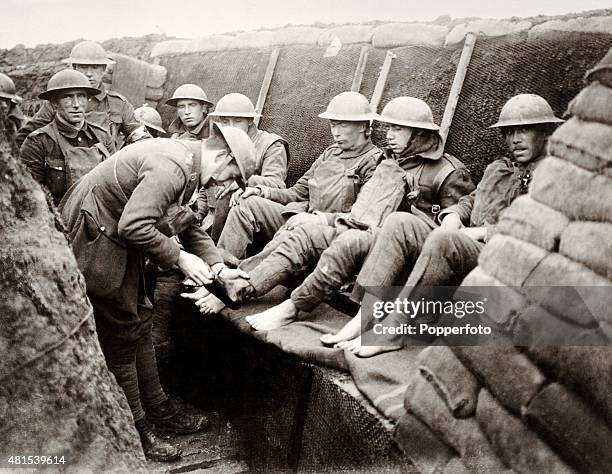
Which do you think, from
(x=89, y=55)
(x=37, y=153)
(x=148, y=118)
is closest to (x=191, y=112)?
(x=148, y=118)

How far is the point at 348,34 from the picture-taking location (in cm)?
780

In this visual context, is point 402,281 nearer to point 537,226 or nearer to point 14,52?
point 537,226

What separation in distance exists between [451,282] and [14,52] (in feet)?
30.6

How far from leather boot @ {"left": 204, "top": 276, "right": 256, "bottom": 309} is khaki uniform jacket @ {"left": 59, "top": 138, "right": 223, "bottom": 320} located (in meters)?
0.50

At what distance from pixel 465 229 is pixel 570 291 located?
6.52 feet

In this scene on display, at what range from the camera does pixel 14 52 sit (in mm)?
10586

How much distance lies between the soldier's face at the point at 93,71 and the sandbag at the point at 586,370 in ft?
21.0

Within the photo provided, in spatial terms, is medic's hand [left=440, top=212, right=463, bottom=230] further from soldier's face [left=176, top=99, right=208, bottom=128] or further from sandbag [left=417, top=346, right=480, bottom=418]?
soldier's face [left=176, top=99, right=208, bottom=128]

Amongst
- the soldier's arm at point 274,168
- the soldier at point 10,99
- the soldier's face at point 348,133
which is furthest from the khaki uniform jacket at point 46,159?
the soldier's face at point 348,133

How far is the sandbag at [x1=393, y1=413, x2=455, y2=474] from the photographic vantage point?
2496 mm

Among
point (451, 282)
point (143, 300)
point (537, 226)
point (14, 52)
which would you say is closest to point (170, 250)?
point (143, 300)

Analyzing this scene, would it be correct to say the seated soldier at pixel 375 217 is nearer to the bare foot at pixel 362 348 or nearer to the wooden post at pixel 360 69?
the bare foot at pixel 362 348

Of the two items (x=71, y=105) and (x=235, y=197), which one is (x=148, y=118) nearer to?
(x=71, y=105)

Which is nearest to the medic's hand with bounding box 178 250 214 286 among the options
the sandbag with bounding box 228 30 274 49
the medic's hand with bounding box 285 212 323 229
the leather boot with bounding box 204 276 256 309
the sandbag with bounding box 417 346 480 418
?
the leather boot with bounding box 204 276 256 309
